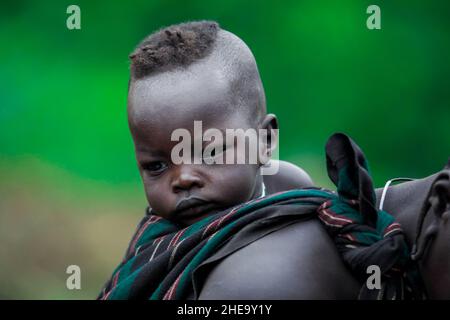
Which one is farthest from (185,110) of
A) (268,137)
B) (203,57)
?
(268,137)

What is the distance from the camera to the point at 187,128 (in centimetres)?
259

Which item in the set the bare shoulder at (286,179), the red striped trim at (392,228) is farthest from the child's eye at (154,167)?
the red striped trim at (392,228)

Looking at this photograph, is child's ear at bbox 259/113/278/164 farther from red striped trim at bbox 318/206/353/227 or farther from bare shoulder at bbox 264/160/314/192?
red striped trim at bbox 318/206/353/227

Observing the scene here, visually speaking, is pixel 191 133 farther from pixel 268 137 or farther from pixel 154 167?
pixel 268 137

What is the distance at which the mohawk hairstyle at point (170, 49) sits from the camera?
8.57 feet

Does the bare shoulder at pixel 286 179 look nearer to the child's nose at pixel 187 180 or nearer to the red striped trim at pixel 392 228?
the child's nose at pixel 187 180

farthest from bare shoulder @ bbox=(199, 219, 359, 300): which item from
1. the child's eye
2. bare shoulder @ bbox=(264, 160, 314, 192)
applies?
bare shoulder @ bbox=(264, 160, 314, 192)

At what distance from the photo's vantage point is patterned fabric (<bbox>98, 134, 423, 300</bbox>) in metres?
2.14

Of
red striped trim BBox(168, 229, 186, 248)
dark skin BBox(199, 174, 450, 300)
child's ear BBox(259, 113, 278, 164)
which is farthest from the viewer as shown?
child's ear BBox(259, 113, 278, 164)

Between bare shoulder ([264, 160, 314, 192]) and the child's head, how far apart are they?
0.34 metres

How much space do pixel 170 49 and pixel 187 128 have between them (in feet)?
0.75

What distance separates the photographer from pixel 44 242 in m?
5.93

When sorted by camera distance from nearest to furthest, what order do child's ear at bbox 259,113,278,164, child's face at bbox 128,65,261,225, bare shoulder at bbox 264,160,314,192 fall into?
1. child's face at bbox 128,65,261,225
2. child's ear at bbox 259,113,278,164
3. bare shoulder at bbox 264,160,314,192
